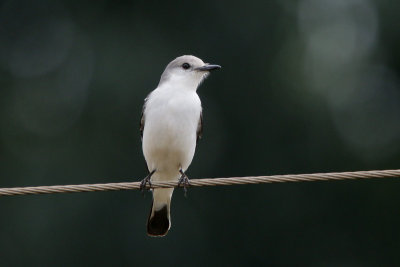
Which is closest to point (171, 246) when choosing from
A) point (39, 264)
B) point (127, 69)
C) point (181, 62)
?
point (39, 264)

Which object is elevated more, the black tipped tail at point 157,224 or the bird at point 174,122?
the bird at point 174,122

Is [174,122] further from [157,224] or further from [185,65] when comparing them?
[157,224]

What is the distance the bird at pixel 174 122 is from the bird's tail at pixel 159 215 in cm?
52

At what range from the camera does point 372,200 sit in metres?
15.5

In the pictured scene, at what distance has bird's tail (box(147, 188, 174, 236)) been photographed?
850 centimetres

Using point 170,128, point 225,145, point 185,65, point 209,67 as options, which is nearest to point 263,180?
point 170,128

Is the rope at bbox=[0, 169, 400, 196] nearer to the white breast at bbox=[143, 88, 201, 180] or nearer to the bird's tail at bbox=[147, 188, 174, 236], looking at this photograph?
the white breast at bbox=[143, 88, 201, 180]

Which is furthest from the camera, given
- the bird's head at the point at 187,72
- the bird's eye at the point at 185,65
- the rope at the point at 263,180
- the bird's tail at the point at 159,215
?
the bird's tail at the point at 159,215

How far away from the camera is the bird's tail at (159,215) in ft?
27.9

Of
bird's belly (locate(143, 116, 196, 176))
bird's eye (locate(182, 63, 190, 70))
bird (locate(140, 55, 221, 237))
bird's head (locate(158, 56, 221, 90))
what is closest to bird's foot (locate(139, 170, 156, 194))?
bird (locate(140, 55, 221, 237))

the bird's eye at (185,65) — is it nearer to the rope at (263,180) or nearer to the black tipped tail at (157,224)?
the black tipped tail at (157,224)

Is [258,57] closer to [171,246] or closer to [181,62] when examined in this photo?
[171,246]

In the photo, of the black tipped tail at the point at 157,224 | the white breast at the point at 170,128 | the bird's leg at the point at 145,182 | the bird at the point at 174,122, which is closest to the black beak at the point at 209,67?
the bird at the point at 174,122

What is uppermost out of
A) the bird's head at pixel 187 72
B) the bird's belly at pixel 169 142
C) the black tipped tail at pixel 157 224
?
the bird's head at pixel 187 72
